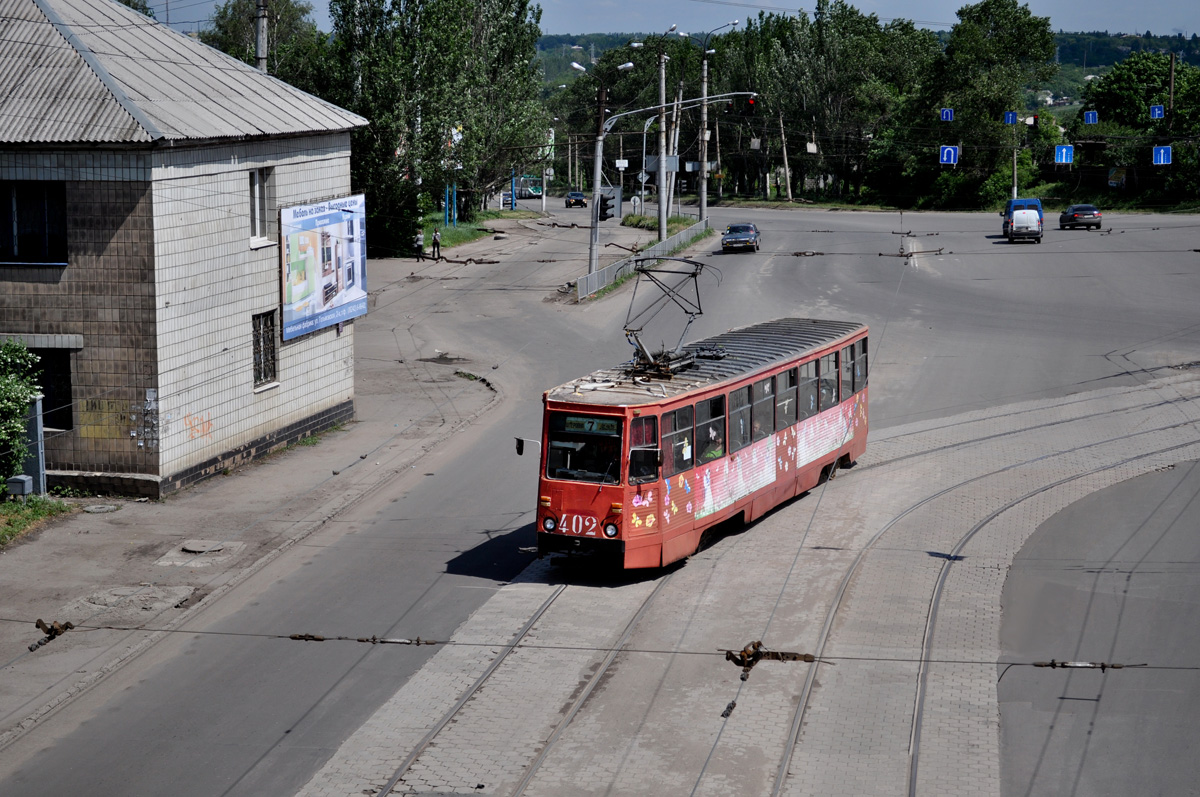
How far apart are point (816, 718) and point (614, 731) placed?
196cm

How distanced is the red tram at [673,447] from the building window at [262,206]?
857 cm

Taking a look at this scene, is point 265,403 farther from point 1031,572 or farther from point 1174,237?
point 1174,237

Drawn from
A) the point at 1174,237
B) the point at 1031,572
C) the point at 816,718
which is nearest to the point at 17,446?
the point at 816,718

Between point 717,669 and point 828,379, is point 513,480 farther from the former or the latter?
point 717,669

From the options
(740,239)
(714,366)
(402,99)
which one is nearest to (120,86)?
(714,366)

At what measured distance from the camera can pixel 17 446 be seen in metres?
19.4

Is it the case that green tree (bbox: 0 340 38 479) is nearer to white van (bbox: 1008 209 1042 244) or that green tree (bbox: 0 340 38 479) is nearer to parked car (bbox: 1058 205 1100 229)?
white van (bbox: 1008 209 1042 244)

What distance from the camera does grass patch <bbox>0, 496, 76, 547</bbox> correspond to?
18172 millimetres

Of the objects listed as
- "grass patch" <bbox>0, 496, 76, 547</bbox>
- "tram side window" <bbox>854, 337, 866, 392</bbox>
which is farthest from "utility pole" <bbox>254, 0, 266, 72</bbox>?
"tram side window" <bbox>854, 337, 866, 392</bbox>

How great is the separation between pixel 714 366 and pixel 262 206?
1009cm

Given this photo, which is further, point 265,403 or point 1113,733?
point 265,403

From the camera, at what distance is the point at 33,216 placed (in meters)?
19.9

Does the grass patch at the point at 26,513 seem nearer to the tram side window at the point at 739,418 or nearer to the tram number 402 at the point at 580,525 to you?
the tram number 402 at the point at 580,525

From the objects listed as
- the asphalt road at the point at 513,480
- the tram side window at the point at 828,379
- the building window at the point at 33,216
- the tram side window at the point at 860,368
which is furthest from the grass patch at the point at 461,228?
the tram side window at the point at 828,379
